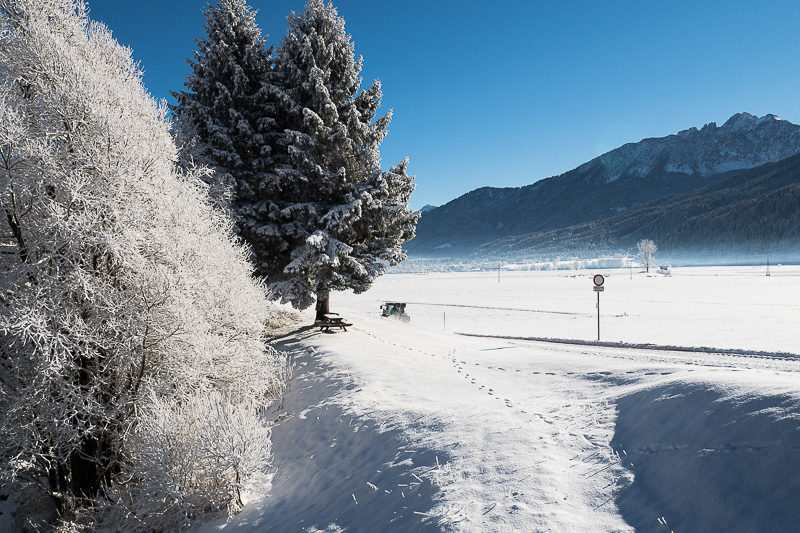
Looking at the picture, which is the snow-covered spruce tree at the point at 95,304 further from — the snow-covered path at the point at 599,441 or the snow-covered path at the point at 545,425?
the snow-covered path at the point at 599,441

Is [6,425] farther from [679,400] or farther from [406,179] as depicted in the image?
[406,179]

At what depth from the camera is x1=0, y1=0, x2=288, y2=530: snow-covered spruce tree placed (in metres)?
5.84

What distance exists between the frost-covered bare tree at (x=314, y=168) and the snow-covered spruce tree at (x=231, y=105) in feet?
0.21

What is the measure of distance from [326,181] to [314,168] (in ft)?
2.04

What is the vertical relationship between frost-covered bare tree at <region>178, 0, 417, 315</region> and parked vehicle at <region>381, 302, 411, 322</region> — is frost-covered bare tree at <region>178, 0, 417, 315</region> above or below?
above

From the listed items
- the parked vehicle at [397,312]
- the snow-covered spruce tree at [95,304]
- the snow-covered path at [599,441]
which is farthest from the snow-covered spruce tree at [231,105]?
the parked vehicle at [397,312]

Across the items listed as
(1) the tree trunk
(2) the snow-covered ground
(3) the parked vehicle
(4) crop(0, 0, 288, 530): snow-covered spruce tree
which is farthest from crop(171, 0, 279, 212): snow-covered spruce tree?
(3) the parked vehicle

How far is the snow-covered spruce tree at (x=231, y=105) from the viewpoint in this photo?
14.9m

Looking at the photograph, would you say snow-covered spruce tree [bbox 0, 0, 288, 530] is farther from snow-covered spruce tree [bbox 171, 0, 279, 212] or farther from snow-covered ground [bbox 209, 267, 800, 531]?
snow-covered spruce tree [bbox 171, 0, 279, 212]

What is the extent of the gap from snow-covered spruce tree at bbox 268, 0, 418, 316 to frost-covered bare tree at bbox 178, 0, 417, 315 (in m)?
0.04

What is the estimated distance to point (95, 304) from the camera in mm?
6148

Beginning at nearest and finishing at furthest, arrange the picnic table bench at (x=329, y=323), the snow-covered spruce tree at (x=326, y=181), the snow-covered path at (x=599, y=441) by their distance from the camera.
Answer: the snow-covered path at (x=599, y=441) → the snow-covered spruce tree at (x=326, y=181) → the picnic table bench at (x=329, y=323)

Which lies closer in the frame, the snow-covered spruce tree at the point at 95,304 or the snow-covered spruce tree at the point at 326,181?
the snow-covered spruce tree at the point at 95,304

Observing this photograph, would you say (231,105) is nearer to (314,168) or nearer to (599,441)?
(314,168)
